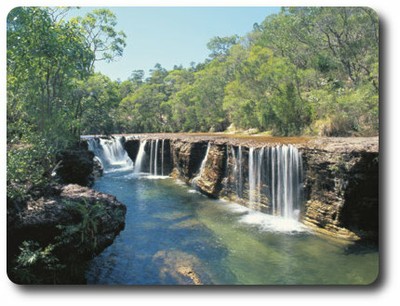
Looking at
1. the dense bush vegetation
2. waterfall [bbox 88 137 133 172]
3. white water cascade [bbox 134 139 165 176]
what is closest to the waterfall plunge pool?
the dense bush vegetation

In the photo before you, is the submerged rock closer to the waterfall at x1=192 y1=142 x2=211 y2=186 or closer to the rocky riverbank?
the rocky riverbank

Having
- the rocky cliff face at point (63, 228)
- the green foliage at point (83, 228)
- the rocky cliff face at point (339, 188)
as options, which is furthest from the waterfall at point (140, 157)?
the green foliage at point (83, 228)

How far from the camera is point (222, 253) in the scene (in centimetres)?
638

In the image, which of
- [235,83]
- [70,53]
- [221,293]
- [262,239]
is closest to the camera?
[221,293]

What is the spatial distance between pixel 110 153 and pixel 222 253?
51.1 feet

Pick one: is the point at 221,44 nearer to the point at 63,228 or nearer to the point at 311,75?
the point at 311,75

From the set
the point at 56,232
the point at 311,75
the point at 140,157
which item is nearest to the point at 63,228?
the point at 56,232

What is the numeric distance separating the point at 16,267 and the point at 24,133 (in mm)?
2123

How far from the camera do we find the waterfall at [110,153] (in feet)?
63.7

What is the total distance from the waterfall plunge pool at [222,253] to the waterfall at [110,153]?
1050 cm

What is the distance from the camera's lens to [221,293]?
423 centimetres

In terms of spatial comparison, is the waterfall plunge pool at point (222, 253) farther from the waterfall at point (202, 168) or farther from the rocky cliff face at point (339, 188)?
the waterfall at point (202, 168)
